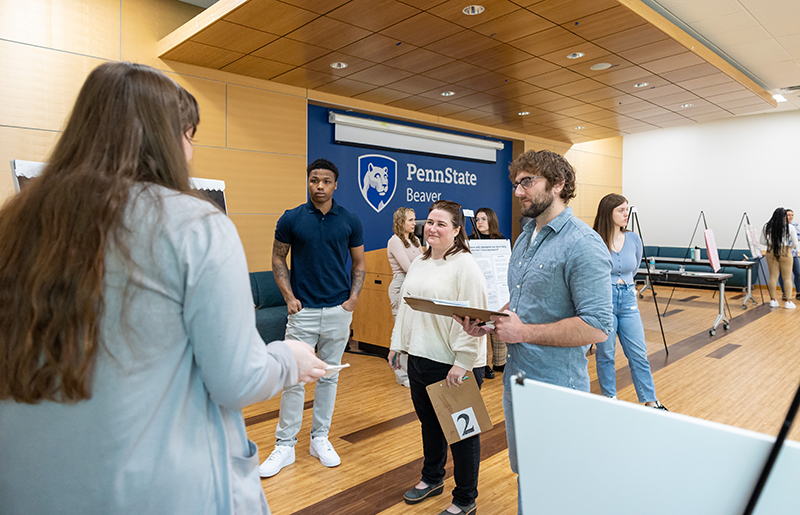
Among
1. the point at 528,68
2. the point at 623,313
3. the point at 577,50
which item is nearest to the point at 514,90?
the point at 528,68

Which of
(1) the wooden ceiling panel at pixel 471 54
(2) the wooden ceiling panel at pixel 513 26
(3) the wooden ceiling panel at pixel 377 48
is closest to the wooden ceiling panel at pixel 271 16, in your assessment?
(1) the wooden ceiling panel at pixel 471 54

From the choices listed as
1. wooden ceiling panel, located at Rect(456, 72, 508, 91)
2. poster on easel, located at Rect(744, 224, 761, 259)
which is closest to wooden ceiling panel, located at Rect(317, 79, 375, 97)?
wooden ceiling panel, located at Rect(456, 72, 508, 91)

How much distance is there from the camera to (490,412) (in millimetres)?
3914

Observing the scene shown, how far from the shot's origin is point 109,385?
2.66 ft

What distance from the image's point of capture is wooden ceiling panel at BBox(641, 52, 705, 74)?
528 centimetres

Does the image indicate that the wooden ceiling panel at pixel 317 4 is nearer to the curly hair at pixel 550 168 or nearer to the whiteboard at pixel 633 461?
the curly hair at pixel 550 168

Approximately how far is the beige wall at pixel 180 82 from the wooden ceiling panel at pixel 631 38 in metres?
3.37

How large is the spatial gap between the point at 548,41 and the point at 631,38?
767mm

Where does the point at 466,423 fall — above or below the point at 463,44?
below

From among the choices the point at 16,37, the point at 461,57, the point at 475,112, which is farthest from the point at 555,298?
the point at 475,112

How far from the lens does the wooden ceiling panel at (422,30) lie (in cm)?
427

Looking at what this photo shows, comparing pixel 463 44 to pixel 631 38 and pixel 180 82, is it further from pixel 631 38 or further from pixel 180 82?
pixel 180 82

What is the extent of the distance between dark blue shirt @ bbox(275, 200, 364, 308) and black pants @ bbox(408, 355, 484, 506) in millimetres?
774

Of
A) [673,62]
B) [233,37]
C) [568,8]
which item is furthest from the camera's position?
[673,62]
